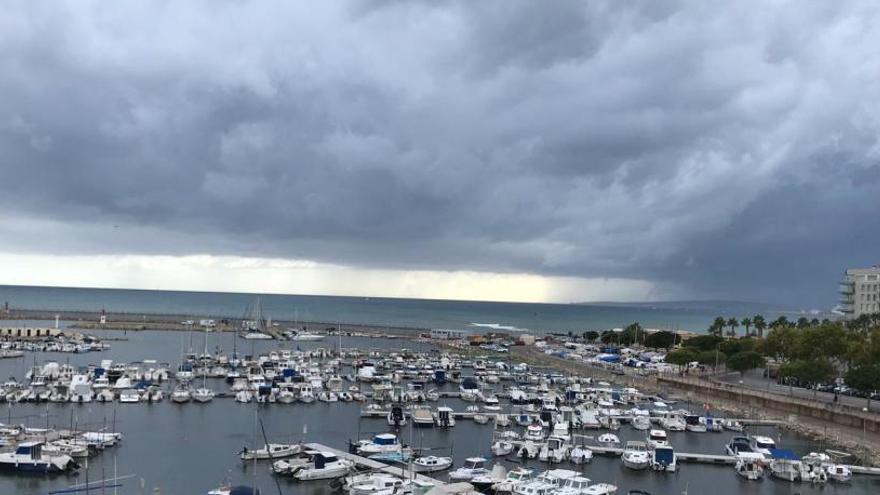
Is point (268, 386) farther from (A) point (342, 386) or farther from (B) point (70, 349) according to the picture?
(B) point (70, 349)

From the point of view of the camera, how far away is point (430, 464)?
34.6 metres

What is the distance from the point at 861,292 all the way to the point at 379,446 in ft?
278

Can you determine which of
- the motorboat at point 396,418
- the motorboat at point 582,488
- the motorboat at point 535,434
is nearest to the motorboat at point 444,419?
the motorboat at point 396,418

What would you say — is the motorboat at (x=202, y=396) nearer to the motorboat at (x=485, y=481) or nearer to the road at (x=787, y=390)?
the motorboat at (x=485, y=481)

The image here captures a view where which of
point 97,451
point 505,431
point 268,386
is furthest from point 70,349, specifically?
point 505,431

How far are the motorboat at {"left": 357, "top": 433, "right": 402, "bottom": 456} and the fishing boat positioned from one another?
42.4ft

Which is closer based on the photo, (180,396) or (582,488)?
(582,488)

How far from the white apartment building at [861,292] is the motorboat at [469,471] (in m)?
79.3

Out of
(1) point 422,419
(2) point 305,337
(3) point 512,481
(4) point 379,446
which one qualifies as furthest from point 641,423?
(2) point 305,337

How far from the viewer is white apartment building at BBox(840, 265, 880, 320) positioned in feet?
→ 317

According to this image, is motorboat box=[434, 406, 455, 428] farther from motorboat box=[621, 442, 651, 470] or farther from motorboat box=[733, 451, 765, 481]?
motorboat box=[733, 451, 765, 481]

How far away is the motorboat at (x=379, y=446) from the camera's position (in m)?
36.7

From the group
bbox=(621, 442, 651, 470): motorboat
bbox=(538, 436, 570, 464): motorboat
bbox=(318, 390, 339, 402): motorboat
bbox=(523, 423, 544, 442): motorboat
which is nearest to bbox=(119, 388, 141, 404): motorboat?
bbox=(318, 390, 339, 402): motorboat

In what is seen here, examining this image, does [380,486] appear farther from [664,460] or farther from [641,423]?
[641,423]
